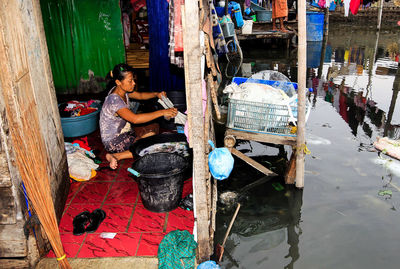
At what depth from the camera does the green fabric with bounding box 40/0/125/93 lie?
7.84 meters

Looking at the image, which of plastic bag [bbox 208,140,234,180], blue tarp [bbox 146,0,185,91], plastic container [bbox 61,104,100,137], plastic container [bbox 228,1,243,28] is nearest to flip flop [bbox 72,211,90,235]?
plastic bag [bbox 208,140,234,180]

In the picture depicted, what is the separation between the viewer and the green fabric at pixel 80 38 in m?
7.84

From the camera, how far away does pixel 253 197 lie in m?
4.94

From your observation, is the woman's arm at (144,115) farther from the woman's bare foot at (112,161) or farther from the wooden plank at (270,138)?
the wooden plank at (270,138)

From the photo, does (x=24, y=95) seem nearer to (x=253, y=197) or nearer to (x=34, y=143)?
(x=34, y=143)

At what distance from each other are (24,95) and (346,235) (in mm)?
4226

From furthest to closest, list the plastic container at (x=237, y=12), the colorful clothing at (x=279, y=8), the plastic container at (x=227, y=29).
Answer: the colorful clothing at (x=279, y=8) < the plastic container at (x=237, y=12) < the plastic container at (x=227, y=29)

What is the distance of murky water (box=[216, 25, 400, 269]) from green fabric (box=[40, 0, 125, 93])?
4.59 meters

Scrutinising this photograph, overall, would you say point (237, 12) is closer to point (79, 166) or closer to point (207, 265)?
point (79, 166)

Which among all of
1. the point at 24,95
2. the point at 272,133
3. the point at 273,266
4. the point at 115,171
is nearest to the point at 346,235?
the point at 273,266

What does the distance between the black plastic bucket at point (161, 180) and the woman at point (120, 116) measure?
0.73 m

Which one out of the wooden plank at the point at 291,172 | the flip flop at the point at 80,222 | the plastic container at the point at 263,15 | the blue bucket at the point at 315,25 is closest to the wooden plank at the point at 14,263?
the flip flop at the point at 80,222

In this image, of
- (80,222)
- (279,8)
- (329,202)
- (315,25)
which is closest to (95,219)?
(80,222)

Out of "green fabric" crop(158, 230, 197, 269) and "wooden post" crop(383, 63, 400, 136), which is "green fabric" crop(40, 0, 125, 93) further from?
"wooden post" crop(383, 63, 400, 136)
